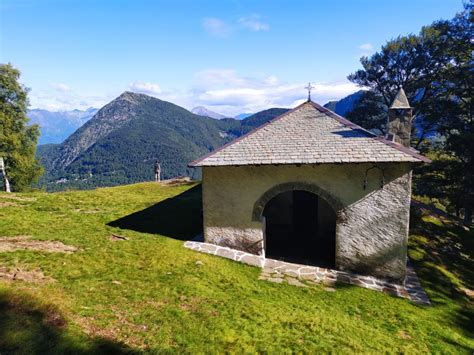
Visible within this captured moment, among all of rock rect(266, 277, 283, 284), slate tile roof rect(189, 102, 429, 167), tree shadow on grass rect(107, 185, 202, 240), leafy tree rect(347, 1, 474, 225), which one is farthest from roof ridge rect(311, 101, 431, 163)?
leafy tree rect(347, 1, 474, 225)

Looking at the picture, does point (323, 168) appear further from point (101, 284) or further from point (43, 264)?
point (43, 264)

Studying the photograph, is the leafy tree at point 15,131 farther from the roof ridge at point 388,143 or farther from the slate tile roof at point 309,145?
the roof ridge at point 388,143

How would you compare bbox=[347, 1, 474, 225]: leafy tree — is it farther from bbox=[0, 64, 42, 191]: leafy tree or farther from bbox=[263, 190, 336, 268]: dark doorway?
bbox=[0, 64, 42, 191]: leafy tree

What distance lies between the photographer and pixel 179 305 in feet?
26.6

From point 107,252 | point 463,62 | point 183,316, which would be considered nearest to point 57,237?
point 107,252

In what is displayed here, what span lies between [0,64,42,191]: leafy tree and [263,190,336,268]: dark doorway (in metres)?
29.7

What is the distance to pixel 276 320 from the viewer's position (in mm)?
7949

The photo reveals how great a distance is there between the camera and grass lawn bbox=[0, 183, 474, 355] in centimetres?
638

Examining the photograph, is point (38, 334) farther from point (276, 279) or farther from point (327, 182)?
point (327, 182)

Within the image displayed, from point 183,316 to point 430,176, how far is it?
25204 millimetres

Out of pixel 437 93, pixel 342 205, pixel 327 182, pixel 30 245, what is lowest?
pixel 30 245

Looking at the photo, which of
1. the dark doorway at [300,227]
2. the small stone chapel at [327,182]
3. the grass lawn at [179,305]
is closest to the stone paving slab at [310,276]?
the small stone chapel at [327,182]

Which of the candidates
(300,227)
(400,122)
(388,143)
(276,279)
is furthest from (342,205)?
(300,227)

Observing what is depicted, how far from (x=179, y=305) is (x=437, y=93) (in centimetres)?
3048
